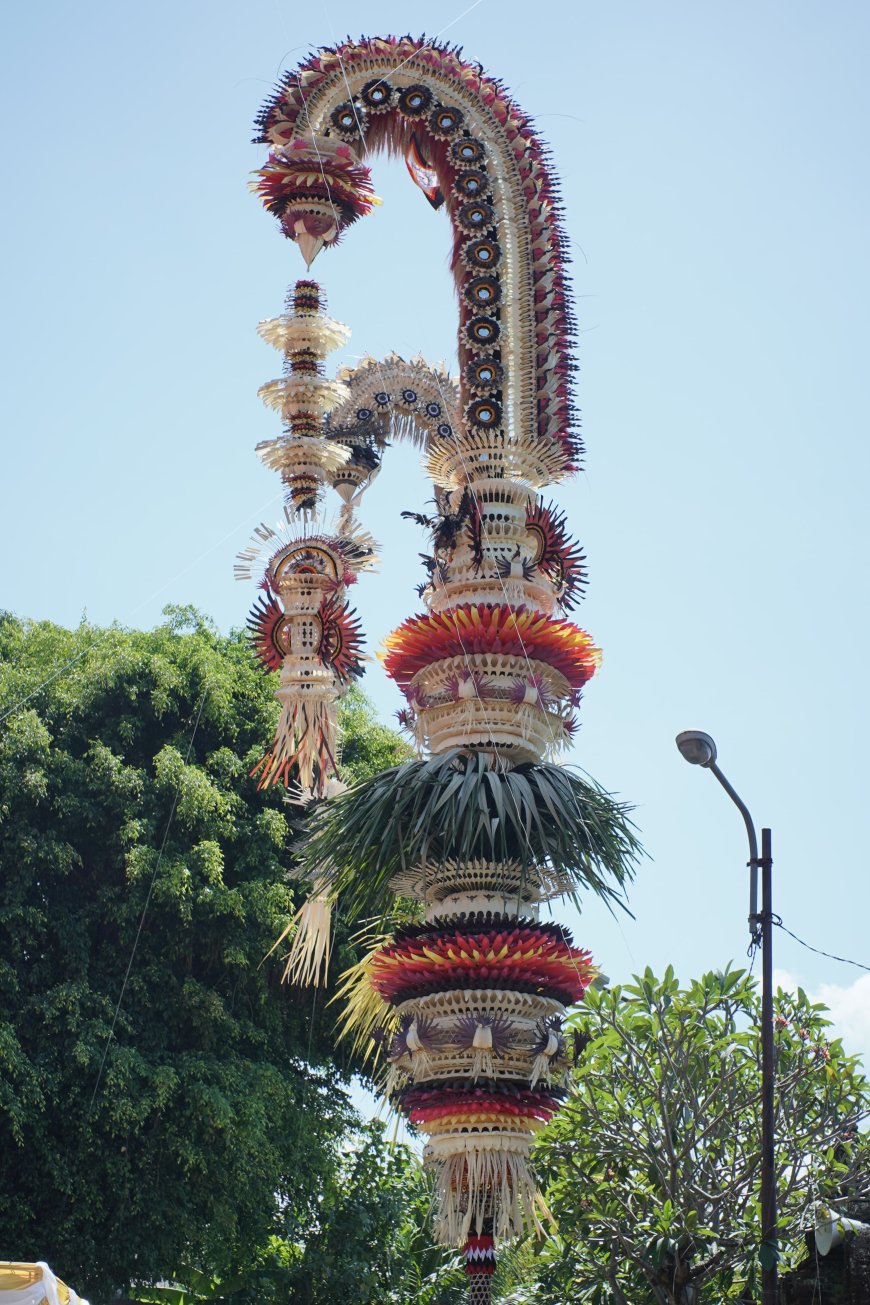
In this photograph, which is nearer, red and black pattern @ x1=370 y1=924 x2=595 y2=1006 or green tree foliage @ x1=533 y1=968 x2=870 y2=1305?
red and black pattern @ x1=370 y1=924 x2=595 y2=1006

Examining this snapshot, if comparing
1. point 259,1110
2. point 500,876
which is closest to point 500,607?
point 500,876

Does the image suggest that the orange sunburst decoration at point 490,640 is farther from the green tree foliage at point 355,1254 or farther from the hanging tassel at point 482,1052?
the green tree foliage at point 355,1254

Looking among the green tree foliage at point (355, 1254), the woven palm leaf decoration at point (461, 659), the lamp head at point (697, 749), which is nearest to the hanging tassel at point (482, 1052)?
the woven palm leaf decoration at point (461, 659)

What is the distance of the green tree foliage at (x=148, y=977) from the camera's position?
19.0m

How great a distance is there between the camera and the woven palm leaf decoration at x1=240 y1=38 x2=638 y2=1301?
39.9 ft

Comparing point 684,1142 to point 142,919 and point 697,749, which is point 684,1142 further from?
point 142,919

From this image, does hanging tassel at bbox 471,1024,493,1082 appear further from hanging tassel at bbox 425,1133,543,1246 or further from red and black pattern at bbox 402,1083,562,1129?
hanging tassel at bbox 425,1133,543,1246

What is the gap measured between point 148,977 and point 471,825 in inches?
355

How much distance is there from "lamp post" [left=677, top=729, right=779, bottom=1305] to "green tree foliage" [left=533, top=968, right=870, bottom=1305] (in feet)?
11.4

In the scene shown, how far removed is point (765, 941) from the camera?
10.6 m

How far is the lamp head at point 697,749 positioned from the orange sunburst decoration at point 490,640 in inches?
110

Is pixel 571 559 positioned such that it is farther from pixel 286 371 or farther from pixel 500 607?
pixel 286 371

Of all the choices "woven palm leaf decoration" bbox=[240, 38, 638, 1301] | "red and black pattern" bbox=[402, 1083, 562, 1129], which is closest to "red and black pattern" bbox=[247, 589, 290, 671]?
"woven palm leaf decoration" bbox=[240, 38, 638, 1301]

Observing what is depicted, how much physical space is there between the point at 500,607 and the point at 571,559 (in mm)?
885
